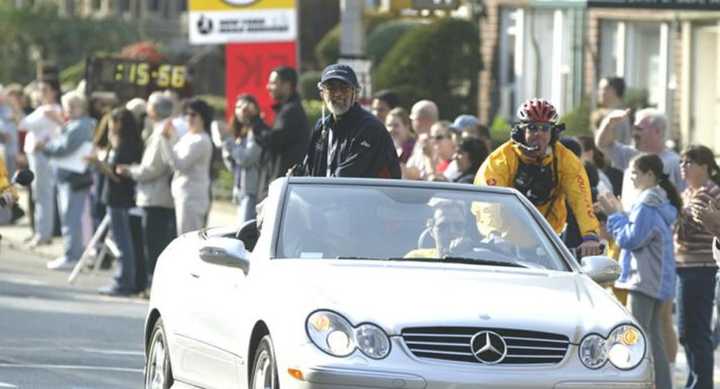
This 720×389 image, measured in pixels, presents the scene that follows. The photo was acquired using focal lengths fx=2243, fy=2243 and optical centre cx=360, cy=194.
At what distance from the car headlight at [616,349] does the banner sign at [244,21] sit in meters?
14.8

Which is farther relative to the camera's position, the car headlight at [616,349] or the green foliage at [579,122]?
the green foliage at [579,122]

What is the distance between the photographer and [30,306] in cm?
1880

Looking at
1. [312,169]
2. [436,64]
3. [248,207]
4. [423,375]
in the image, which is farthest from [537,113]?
[436,64]

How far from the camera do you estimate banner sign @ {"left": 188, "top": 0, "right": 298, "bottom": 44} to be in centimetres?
2406

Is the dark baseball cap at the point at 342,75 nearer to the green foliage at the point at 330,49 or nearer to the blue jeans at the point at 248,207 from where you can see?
the blue jeans at the point at 248,207

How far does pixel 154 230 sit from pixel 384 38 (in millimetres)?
22524

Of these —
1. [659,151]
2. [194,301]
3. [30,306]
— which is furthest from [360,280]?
[30,306]

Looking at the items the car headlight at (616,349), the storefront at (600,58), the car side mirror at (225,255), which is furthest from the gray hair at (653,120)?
the storefront at (600,58)

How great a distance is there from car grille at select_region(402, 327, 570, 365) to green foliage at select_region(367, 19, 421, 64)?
108ft

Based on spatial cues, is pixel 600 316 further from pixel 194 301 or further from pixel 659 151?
pixel 659 151

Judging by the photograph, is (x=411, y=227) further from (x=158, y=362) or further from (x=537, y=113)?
(x=158, y=362)

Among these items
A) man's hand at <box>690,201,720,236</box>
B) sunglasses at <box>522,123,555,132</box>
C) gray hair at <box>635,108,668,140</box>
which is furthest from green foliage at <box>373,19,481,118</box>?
man's hand at <box>690,201,720,236</box>

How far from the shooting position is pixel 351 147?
12812 mm

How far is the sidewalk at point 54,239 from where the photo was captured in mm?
25922
